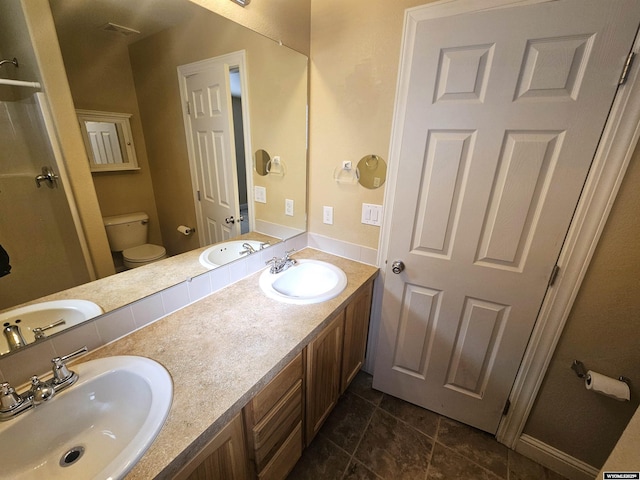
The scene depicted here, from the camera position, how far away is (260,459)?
0.91 m

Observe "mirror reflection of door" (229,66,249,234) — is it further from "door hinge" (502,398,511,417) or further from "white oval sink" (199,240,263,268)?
"door hinge" (502,398,511,417)

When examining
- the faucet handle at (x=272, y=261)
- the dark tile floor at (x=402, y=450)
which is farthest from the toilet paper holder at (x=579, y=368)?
the faucet handle at (x=272, y=261)

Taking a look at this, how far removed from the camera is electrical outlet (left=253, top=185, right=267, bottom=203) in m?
1.50

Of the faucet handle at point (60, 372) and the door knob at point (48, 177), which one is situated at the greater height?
the door knob at point (48, 177)

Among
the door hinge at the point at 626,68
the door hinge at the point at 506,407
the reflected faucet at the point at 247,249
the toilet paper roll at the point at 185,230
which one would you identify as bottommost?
the door hinge at the point at 506,407

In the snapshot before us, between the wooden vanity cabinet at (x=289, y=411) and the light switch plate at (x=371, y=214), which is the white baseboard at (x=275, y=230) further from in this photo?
the wooden vanity cabinet at (x=289, y=411)

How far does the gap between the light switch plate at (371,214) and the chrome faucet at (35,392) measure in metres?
1.32

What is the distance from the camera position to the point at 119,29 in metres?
0.82

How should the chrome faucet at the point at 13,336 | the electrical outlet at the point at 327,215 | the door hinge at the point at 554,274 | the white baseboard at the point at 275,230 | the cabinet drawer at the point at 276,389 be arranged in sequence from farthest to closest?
the electrical outlet at the point at 327,215 < the white baseboard at the point at 275,230 < the door hinge at the point at 554,274 < the cabinet drawer at the point at 276,389 < the chrome faucet at the point at 13,336

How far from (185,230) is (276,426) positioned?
863 millimetres

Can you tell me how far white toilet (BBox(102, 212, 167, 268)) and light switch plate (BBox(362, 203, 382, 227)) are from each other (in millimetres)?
1049

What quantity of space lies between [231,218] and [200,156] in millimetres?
335

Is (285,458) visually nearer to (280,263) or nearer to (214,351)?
(214,351)

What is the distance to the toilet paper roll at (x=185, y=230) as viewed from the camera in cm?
109
